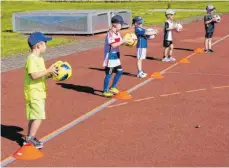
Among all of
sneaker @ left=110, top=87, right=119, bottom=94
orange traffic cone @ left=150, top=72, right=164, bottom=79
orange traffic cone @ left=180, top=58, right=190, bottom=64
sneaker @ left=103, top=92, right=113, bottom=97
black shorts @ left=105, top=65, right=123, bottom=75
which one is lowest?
orange traffic cone @ left=180, top=58, right=190, bottom=64

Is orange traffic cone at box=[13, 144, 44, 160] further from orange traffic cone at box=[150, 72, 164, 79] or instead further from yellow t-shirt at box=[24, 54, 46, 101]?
orange traffic cone at box=[150, 72, 164, 79]

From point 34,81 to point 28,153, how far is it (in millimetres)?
1126

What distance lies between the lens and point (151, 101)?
11383 mm

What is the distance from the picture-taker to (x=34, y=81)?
25.2 ft

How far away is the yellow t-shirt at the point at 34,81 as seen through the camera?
7524 mm

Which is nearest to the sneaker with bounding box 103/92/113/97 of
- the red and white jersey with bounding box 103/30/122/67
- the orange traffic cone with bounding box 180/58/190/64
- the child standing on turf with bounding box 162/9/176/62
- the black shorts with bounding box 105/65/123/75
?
the black shorts with bounding box 105/65/123/75

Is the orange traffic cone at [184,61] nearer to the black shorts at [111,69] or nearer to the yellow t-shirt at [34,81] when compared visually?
the black shorts at [111,69]

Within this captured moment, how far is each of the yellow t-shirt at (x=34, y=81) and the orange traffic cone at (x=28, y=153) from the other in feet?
2.52

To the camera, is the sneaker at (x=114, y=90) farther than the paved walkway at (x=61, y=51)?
No

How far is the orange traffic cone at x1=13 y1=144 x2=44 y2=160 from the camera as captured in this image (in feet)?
24.9

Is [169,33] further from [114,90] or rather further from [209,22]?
[114,90]

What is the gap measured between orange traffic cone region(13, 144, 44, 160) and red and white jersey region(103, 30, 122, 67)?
4.32 m

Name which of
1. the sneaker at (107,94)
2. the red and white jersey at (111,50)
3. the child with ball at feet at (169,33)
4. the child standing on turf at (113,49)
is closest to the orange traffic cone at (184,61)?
the child with ball at feet at (169,33)

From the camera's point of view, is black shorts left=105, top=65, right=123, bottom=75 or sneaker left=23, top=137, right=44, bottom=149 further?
black shorts left=105, top=65, right=123, bottom=75
